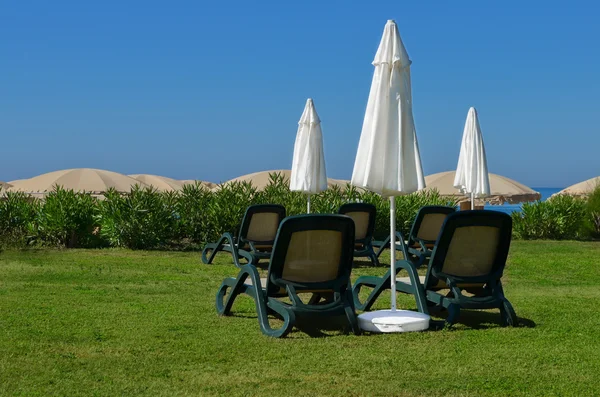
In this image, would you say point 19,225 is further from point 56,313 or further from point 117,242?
point 56,313

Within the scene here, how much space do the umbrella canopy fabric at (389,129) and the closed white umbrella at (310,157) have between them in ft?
20.1

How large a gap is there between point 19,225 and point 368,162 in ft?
34.1

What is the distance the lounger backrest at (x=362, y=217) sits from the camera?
12.1 m

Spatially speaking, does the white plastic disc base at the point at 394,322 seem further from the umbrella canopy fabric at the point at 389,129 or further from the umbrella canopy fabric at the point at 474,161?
the umbrella canopy fabric at the point at 474,161

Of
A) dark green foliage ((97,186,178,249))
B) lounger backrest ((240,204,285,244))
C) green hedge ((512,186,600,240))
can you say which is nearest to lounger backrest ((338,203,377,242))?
lounger backrest ((240,204,285,244))

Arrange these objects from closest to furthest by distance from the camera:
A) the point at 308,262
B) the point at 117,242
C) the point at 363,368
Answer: the point at 363,368 → the point at 308,262 → the point at 117,242

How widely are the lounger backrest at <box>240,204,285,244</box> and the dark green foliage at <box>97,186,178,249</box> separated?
3434 millimetres

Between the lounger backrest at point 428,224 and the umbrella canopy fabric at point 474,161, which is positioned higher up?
the umbrella canopy fabric at point 474,161

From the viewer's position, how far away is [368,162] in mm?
6523

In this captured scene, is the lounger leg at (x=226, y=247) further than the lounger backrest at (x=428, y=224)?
Yes

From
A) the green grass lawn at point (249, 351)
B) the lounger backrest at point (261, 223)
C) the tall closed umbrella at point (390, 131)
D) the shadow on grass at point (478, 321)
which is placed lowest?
the green grass lawn at point (249, 351)

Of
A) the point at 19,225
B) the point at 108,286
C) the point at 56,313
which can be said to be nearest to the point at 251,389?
the point at 56,313

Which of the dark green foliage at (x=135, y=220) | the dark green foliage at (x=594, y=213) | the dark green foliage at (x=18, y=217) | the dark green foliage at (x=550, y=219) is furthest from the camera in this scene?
the dark green foliage at (x=594, y=213)

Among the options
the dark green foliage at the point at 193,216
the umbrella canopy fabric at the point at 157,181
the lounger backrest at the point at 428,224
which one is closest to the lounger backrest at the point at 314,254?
the lounger backrest at the point at 428,224
